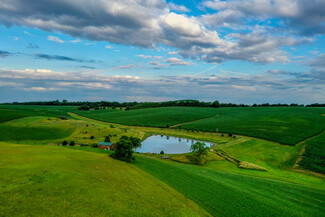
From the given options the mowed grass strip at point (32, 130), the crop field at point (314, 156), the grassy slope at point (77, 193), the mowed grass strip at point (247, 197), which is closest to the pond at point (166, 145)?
the crop field at point (314, 156)

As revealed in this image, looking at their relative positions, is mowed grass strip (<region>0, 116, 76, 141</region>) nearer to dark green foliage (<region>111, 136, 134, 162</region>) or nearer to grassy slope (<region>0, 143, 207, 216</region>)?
dark green foliage (<region>111, 136, 134, 162</region>)

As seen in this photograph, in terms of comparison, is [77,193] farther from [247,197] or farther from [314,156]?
[314,156]

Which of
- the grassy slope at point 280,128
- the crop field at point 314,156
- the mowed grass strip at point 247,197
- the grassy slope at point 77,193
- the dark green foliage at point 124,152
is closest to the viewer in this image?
the grassy slope at point 77,193

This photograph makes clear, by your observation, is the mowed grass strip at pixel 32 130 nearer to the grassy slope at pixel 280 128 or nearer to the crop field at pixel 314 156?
the grassy slope at pixel 280 128

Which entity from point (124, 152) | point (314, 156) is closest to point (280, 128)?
point (314, 156)

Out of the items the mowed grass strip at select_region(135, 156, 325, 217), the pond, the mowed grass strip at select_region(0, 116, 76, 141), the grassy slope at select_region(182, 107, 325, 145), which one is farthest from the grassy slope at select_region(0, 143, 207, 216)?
the grassy slope at select_region(182, 107, 325, 145)

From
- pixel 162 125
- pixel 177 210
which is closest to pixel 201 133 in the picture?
pixel 162 125
